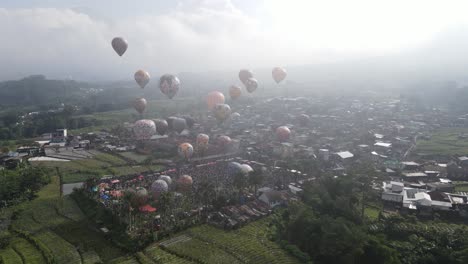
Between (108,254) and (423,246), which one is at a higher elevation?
(423,246)

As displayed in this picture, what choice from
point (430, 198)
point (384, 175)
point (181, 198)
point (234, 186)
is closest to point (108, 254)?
point (181, 198)

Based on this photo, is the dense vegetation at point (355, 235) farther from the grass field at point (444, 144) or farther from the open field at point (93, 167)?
the grass field at point (444, 144)

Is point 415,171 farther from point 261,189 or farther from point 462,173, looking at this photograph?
point 261,189

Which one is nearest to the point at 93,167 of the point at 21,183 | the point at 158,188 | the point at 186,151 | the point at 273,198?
the point at 21,183

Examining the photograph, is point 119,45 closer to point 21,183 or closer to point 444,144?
point 21,183

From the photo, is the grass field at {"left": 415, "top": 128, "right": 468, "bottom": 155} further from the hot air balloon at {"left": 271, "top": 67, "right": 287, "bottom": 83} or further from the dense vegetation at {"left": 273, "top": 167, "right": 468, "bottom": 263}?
the dense vegetation at {"left": 273, "top": 167, "right": 468, "bottom": 263}

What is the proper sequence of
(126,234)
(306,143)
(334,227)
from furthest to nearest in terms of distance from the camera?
(306,143) → (126,234) → (334,227)

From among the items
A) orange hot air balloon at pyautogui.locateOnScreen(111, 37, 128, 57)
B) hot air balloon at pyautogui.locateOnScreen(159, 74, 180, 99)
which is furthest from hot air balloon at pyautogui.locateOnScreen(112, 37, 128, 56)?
hot air balloon at pyautogui.locateOnScreen(159, 74, 180, 99)
